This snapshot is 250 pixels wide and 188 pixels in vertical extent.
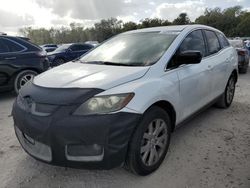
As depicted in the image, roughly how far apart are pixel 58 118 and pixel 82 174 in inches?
34.1

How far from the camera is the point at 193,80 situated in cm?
349

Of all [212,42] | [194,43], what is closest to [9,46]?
[194,43]

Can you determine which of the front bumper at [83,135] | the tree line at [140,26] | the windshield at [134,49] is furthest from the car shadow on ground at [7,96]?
the tree line at [140,26]

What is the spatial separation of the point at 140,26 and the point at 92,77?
189ft

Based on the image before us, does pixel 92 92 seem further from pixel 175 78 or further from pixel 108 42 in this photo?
pixel 108 42

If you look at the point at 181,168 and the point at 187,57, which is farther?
the point at 187,57

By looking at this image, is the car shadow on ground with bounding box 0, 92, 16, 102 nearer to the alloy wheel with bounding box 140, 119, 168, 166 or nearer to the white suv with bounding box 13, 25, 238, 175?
the white suv with bounding box 13, 25, 238, 175

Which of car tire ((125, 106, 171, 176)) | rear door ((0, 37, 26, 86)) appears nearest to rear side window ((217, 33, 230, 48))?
car tire ((125, 106, 171, 176))

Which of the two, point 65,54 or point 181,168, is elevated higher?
point 65,54

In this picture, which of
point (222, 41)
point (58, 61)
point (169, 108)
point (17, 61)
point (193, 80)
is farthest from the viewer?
point (58, 61)

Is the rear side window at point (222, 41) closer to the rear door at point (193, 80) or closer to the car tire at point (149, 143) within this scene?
the rear door at point (193, 80)

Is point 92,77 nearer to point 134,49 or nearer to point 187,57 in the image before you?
point 134,49

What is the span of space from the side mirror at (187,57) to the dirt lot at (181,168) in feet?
3.76

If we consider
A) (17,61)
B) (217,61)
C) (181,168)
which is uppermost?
(17,61)
